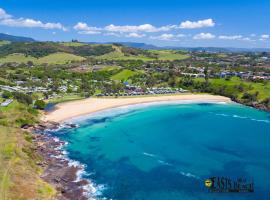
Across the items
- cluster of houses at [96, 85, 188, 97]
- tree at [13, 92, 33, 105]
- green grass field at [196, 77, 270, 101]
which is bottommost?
cluster of houses at [96, 85, 188, 97]

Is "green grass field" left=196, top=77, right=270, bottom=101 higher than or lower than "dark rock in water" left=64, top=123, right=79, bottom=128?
higher

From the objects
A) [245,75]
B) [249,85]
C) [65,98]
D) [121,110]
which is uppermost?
[245,75]

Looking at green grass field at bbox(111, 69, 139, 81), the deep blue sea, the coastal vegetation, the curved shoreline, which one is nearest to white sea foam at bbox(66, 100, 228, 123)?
the deep blue sea

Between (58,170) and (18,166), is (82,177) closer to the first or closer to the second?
(58,170)

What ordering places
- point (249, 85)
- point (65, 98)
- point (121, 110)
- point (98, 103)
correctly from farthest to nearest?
1. point (249, 85)
2. point (65, 98)
3. point (98, 103)
4. point (121, 110)

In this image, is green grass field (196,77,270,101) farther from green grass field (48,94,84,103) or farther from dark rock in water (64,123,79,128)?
dark rock in water (64,123,79,128)

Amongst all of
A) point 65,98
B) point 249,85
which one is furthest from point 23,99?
point 249,85

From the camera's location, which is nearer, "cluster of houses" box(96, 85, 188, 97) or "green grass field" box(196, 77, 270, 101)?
"green grass field" box(196, 77, 270, 101)
